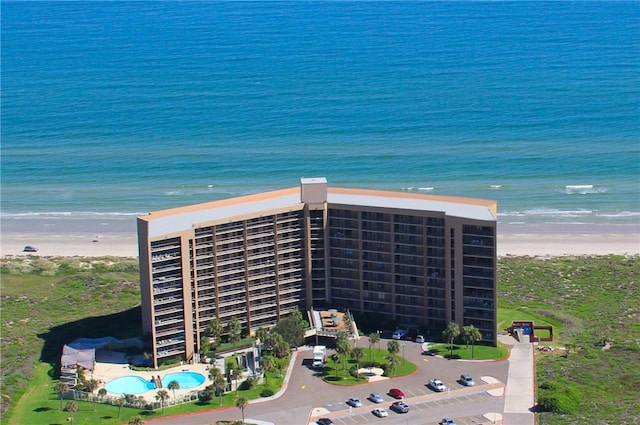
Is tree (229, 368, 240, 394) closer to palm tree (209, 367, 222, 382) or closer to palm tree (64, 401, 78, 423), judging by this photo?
palm tree (209, 367, 222, 382)

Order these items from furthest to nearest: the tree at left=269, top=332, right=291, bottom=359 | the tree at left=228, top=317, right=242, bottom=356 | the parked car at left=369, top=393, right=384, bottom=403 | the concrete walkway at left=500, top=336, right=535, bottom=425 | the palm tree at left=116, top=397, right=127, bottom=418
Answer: the tree at left=228, top=317, right=242, bottom=356 → the tree at left=269, top=332, right=291, bottom=359 → the parked car at left=369, top=393, right=384, bottom=403 → the palm tree at left=116, top=397, right=127, bottom=418 → the concrete walkway at left=500, top=336, right=535, bottom=425

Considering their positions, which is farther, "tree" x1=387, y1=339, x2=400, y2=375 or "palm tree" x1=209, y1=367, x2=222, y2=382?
"tree" x1=387, y1=339, x2=400, y2=375

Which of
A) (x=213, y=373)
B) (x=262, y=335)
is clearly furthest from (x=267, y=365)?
(x=262, y=335)

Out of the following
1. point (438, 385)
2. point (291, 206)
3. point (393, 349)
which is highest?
point (291, 206)

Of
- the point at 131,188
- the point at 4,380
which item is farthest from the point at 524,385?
the point at 131,188

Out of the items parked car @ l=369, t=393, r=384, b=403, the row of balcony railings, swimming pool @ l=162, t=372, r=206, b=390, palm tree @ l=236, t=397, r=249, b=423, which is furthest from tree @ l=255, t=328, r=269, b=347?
parked car @ l=369, t=393, r=384, b=403

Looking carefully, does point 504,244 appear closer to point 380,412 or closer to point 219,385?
point 380,412
